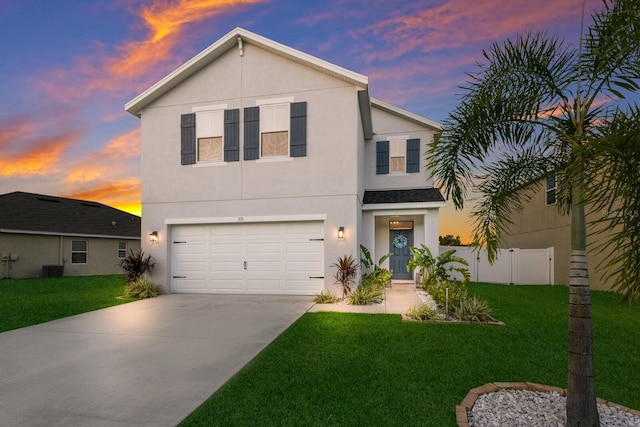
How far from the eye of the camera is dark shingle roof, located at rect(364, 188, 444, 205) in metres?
12.8

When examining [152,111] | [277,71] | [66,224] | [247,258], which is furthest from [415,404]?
[66,224]

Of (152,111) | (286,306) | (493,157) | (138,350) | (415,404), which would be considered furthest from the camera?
(152,111)

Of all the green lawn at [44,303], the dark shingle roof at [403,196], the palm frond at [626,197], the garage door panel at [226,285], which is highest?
the dark shingle roof at [403,196]

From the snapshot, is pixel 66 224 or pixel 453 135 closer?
pixel 453 135

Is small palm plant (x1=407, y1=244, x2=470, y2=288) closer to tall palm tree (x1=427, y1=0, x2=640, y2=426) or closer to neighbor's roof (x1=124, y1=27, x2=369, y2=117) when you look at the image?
neighbor's roof (x1=124, y1=27, x2=369, y2=117)

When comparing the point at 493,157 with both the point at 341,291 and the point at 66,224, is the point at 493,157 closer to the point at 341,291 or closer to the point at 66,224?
the point at 341,291

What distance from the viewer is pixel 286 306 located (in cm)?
909

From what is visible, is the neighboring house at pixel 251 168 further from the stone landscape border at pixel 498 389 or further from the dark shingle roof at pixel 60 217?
the dark shingle roof at pixel 60 217

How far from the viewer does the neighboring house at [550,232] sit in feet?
42.3

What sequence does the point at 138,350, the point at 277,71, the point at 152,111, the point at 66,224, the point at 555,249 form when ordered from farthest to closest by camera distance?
the point at 66,224 → the point at 555,249 → the point at 152,111 → the point at 277,71 → the point at 138,350

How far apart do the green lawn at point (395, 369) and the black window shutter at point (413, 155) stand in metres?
8.04

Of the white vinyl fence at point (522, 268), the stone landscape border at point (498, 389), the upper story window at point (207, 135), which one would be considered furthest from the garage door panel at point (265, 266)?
the white vinyl fence at point (522, 268)

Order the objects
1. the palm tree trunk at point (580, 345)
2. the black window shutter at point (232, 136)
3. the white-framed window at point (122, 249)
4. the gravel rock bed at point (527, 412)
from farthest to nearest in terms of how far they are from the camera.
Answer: the white-framed window at point (122, 249)
the black window shutter at point (232, 136)
the gravel rock bed at point (527, 412)
the palm tree trunk at point (580, 345)

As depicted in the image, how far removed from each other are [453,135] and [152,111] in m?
11.4
